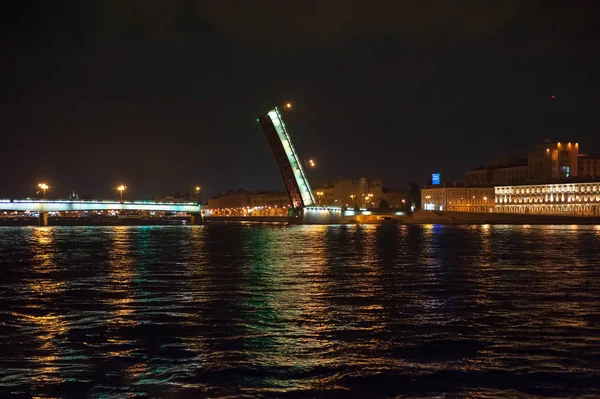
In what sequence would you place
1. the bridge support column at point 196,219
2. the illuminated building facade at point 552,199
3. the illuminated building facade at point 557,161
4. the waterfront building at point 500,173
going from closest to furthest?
the bridge support column at point 196,219 → the illuminated building facade at point 552,199 → the illuminated building facade at point 557,161 → the waterfront building at point 500,173

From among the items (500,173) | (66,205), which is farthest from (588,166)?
(66,205)

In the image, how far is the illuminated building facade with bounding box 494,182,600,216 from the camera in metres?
99.3

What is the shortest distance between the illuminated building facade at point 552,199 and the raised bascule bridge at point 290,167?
43.4m

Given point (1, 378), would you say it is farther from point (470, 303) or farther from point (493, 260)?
point (493, 260)

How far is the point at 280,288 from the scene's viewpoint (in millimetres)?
12906

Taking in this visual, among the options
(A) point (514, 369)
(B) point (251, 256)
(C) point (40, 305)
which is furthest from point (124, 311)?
(B) point (251, 256)

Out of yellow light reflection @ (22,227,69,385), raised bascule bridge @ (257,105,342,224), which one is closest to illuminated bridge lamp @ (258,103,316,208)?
raised bascule bridge @ (257,105,342,224)

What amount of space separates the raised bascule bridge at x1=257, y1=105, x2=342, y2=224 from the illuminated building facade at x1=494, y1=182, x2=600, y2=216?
143 ft

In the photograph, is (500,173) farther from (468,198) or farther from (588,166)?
(588,166)

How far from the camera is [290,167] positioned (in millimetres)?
57656

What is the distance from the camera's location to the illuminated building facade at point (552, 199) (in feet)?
326

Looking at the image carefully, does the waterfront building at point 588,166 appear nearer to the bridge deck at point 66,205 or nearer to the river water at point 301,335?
the bridge deck at point 66,205

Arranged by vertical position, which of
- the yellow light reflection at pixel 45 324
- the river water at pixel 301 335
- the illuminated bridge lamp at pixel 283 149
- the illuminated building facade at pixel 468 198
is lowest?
the river water at pixel 301 335

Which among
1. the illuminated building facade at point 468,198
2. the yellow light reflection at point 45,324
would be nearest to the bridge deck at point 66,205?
the illuminated building facade at point 468,198
